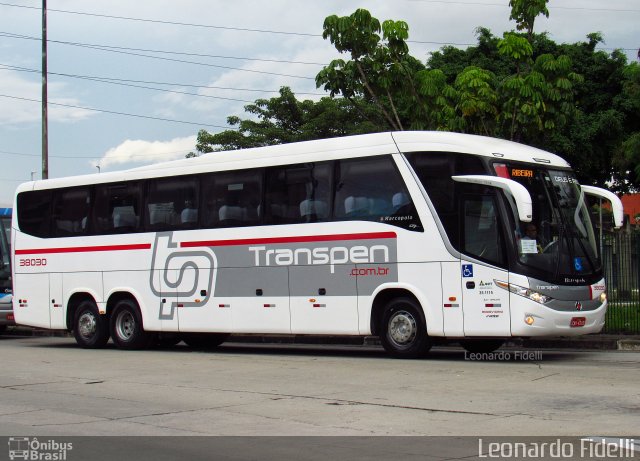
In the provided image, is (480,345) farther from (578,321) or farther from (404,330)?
(578,321)

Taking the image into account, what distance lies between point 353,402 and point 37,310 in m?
12.0

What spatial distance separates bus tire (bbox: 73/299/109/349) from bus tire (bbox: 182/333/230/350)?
1.69 meters

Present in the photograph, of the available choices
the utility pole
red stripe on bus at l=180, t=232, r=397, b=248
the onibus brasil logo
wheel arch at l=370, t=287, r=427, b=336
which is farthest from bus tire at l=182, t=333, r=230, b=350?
the utility pole

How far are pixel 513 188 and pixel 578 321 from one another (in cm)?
235

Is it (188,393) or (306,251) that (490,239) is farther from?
(188,393)

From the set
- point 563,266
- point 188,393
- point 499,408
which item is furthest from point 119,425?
point 563,266

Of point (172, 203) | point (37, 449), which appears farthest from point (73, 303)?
point (37, 449)

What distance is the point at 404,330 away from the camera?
49.8 ft

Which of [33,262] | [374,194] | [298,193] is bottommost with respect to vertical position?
[33,262]

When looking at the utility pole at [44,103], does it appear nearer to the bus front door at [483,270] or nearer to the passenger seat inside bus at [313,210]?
the passenger seat inside bus at [313,210]

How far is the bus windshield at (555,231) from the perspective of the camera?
14.1 metres

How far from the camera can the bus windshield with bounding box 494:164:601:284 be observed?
14.1 meters

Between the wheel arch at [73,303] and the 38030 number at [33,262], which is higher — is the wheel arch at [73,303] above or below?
below

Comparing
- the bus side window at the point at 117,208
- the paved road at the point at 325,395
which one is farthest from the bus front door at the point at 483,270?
the bus side window at the point at 117,208
